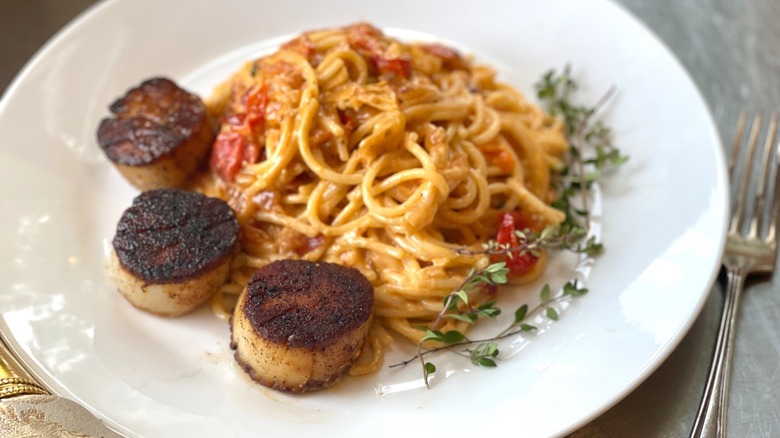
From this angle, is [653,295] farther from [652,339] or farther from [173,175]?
[173,175]

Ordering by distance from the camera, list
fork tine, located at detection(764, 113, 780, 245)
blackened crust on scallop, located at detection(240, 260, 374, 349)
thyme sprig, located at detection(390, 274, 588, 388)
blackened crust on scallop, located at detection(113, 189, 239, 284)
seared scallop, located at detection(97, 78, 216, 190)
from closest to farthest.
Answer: blackened crust on scallop, located at detection(240, 260, 374, 349)
thyme sprig, located at detection(390, 274, 588, 388)
blackened crust on scallop, located at detection(113, 189, 239, 284)
seared scallop, located at detection(97, 78, 216, 190)
fork tine, located at detection(764, 113, 780, 245)

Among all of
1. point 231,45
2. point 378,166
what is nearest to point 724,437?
point 378,166

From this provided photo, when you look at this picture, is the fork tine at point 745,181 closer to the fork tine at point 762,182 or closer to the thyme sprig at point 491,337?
the fork tine at point 762,182

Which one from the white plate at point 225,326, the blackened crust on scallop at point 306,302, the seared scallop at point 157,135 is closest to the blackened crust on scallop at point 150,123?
the seared scallop at point 157,135

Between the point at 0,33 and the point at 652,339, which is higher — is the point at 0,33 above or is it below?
below

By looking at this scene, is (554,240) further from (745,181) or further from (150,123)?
(150,123)

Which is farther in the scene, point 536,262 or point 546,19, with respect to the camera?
point 546,19

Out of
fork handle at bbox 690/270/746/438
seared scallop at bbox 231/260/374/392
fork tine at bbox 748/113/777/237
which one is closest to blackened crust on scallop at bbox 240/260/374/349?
seared scallop at bbox 231/260/374/392

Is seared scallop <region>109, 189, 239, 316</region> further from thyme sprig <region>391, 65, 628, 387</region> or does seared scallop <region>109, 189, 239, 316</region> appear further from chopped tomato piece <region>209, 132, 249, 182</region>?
thyme sprig <region>391, 65, 628, 387</region>
